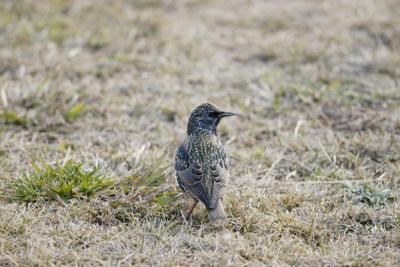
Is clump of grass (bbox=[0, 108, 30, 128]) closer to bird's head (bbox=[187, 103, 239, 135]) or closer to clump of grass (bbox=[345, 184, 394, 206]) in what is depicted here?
bird's head (bbox=[187, 103, 239, 135])

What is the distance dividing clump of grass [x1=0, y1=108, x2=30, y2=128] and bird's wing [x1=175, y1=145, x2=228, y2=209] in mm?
1994

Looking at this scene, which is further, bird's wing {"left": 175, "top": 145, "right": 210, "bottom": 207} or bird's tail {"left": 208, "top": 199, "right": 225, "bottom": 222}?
bird's wing {"left": 175, "top": 145, "right": 210, "bottom": 207}

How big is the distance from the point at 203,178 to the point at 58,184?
110 cm

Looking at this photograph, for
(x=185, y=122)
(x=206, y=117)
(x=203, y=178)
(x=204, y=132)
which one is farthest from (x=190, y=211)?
(x=185, y=122)

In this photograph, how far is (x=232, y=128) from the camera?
640 cm

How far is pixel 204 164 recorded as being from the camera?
482cm

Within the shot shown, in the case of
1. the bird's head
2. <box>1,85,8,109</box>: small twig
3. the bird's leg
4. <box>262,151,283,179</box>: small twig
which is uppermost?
the bird's head

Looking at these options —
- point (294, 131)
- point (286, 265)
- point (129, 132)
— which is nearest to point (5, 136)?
point (129, 132)

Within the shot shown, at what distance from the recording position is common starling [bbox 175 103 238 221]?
179 inches

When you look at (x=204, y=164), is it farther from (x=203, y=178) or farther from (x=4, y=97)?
(x=4, y=97)

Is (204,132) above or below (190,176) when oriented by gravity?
above

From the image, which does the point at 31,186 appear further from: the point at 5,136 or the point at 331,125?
the point at 331,125

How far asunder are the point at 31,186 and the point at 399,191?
283 cm

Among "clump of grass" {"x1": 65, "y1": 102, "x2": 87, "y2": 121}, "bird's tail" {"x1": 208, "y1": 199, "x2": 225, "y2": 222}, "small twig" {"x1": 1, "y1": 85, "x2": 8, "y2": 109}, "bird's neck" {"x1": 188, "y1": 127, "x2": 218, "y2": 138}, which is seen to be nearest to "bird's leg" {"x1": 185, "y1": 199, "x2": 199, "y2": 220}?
"bird's tail" {"x1": 208, "y1": 199, "x2": 225, "y2": 222}
